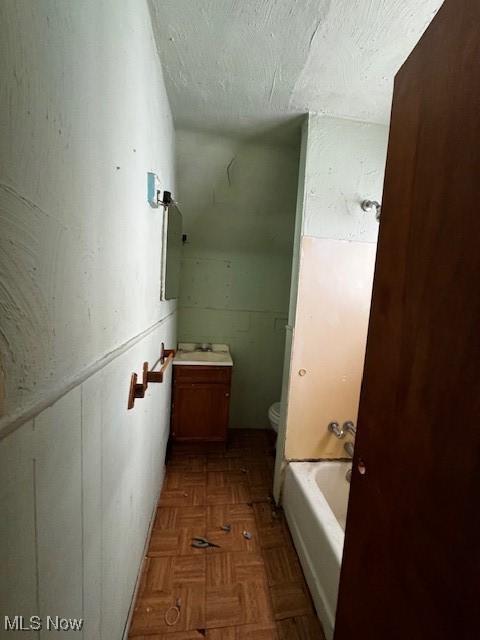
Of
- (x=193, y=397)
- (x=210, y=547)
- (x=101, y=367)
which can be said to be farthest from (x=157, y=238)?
(x=210, y=547)

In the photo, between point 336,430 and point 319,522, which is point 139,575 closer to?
point 319,522

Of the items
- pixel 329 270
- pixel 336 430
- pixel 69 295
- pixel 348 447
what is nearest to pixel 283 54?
pixel 329 270

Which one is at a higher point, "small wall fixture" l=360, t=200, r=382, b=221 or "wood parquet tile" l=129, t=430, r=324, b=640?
"small wall fixture" l=360, t=200, r=382, b=221

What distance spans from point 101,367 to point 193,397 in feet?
5.13

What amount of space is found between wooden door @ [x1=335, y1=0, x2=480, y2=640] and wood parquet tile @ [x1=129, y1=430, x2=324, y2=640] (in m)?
0.58

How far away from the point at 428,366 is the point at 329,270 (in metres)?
1.07

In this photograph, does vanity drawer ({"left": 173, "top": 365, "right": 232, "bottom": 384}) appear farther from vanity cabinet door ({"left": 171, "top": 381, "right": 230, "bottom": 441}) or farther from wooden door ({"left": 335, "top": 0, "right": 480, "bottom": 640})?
wooden door ({"left": 335, "top": 0, "right": 480, "bottom": 640})

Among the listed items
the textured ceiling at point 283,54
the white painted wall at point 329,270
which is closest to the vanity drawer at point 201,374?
the white painted wall at point 329,270

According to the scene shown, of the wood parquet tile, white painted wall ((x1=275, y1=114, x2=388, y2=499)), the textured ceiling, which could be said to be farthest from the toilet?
the textured ceiling

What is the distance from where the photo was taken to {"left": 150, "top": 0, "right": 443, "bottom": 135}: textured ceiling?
2.80 feet

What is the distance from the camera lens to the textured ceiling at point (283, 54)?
2.80 feet

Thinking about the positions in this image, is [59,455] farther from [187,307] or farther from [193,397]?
[187,307]

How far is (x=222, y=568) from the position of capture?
1228 mm

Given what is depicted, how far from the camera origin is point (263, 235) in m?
2.22
